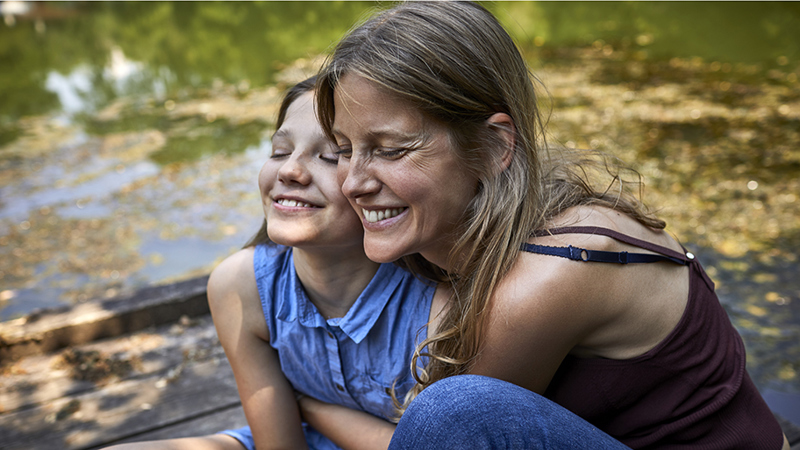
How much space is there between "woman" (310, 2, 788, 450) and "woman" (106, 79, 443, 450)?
6.7 inches

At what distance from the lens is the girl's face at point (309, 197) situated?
5.59 ft

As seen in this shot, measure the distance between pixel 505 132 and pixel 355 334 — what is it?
2.29ft

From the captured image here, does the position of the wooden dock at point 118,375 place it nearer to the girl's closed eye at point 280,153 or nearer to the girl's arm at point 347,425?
the girl's arm at point 347,425

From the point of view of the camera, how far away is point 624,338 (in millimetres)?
1595

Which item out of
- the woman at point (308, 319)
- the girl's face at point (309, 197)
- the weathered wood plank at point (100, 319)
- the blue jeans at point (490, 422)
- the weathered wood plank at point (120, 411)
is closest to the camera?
the blue jeans at point (490, 422)

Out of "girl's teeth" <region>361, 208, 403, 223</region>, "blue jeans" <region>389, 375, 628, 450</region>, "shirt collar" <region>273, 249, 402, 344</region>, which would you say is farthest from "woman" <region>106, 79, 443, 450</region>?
"blue jeans" <region>389, 375, 628, 450</region>

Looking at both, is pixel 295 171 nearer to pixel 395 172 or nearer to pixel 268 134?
pixel 395 172

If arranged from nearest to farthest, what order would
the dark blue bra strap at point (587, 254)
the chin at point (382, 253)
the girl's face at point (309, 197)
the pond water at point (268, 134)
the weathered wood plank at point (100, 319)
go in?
1. the dark blue bra strap at point (587, 254)
2. the chin at point (382, 253)
3. the girl's face at point (309, 197)
4. the weathered wood plank at point (100, 319)
5. the pond water at point (268, 134)

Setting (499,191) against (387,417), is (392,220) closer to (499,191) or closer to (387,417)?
(499,191)

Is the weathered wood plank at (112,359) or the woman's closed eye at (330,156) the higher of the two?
the woman's closed eye at (330,156)

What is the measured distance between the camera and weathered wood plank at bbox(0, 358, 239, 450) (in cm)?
227

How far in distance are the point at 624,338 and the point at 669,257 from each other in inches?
9.6

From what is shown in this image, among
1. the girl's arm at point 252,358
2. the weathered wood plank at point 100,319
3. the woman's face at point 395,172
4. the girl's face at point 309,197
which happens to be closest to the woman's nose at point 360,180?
the woman's face at point 395,172

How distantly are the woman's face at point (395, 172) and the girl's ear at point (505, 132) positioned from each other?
0.09 m
